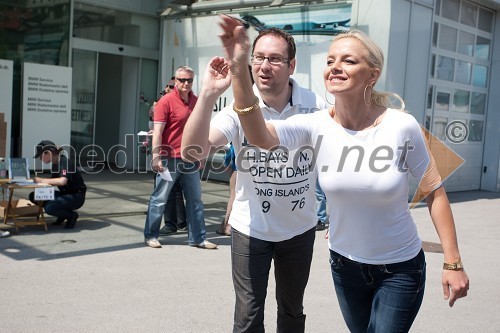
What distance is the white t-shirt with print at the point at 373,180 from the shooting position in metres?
2.72

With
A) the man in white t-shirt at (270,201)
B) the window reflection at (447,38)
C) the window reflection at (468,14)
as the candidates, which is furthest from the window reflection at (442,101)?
the man in white t-shirt at (270,201)

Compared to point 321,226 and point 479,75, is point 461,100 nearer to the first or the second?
point 479,75

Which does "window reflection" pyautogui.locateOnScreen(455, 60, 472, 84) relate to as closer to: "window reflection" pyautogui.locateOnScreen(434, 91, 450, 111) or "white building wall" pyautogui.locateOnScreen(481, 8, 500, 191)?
"window reflection" pyautogui.locateOnScreen(434, 91, 450, 111)

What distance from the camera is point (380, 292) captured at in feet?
9.17

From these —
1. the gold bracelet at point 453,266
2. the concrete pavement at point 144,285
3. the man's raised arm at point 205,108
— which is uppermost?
the man's raised arm at point 205,108

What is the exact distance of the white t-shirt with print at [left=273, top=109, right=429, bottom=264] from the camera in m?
2.72

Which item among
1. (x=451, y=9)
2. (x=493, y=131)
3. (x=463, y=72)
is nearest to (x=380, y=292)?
(x=451, y=9)

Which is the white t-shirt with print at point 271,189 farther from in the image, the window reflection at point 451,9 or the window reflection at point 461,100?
the window reflection at point 461,100

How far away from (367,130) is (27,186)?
227 inches

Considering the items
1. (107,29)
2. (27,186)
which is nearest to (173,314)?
(27,186)

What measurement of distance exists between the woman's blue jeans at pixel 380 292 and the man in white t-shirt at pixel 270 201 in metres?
0.55

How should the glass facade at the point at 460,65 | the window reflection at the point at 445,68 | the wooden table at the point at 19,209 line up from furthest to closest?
the window reflection at the point at 445,68
the glass facade at the point at 460,65
the wooden table at the point at 19,209

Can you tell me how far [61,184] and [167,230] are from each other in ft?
4.87

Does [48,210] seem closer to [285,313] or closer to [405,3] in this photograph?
[285,313]
